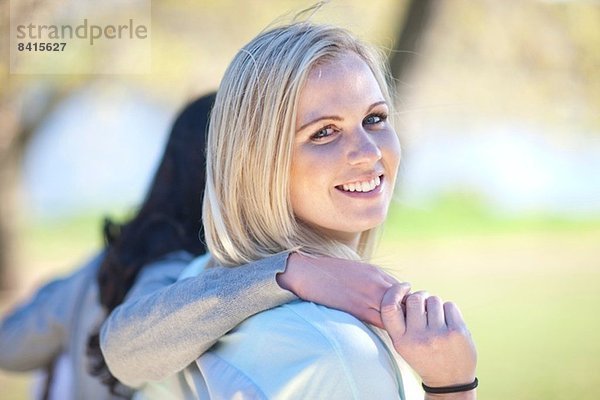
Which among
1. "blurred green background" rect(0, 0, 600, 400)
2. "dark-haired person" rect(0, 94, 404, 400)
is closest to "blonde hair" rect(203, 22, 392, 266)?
"blurred green background" rect(0, 0, 600, 400)

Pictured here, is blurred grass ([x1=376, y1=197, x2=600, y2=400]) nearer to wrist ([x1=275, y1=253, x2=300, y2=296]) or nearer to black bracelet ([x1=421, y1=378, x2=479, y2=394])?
wrist ([x1=275, y1=253, x2=300, y2=296])

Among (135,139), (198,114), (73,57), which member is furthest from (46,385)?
(135,139)

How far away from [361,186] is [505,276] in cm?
977

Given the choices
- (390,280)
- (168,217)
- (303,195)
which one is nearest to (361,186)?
(303,195)

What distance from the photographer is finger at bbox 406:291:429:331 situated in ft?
5.07

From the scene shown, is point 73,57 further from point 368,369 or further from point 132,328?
point 368,369

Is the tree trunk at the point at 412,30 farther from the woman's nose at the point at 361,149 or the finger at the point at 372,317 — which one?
the finger at the point at 372,317

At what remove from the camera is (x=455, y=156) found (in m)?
13.0

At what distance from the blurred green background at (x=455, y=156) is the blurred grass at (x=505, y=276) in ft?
0.10

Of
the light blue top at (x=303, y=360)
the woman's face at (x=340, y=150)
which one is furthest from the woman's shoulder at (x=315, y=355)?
the woman's face at (x=340, y=150)

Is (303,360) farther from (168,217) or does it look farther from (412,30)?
(412,30)

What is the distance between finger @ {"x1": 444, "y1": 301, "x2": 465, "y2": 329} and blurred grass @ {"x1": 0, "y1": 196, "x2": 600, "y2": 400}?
229 cm

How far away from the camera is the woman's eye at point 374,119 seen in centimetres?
186

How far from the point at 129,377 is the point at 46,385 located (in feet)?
4.19
